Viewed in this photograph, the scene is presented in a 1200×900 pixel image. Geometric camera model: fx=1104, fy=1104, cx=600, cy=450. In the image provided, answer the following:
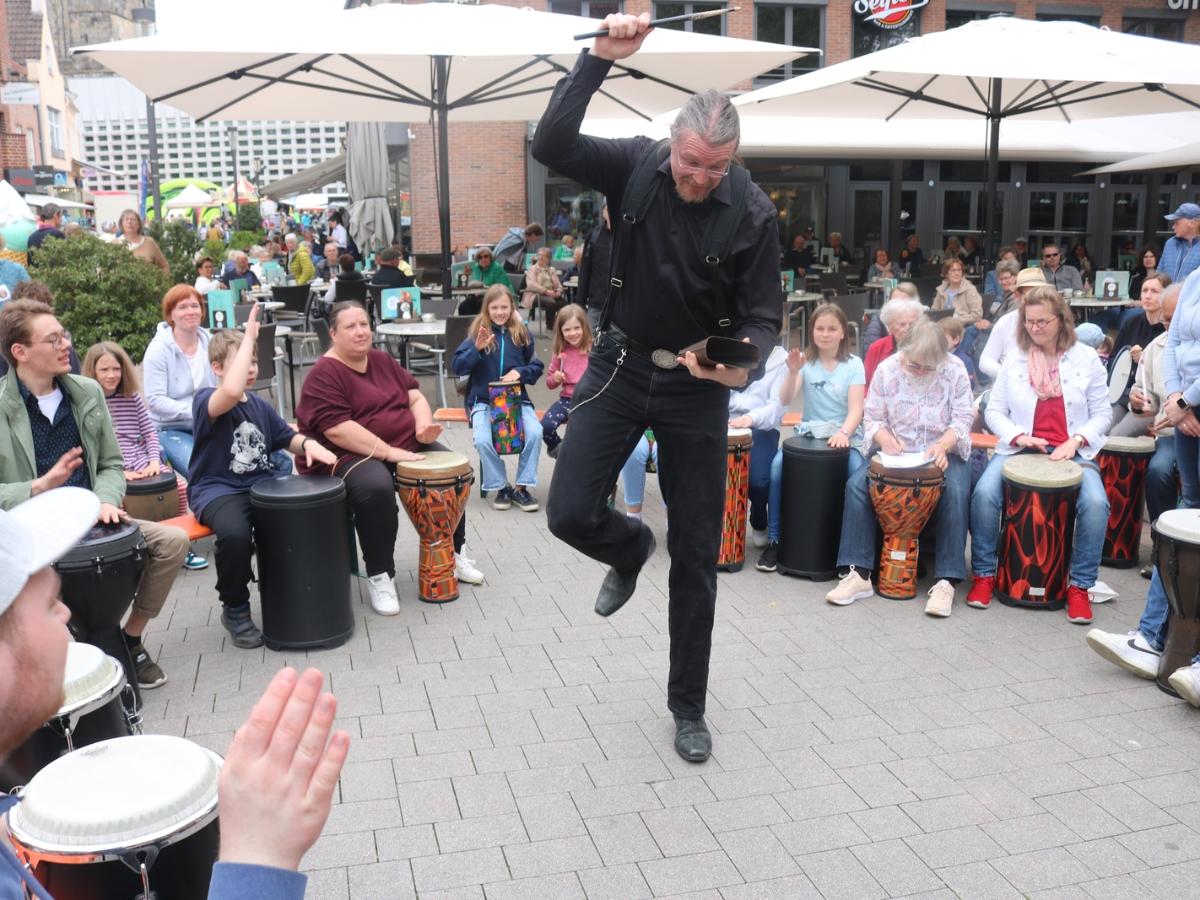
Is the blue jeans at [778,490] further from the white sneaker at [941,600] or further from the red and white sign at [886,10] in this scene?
the red and white sign at [886,10]

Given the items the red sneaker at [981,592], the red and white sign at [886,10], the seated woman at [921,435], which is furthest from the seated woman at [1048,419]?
the red and white sign at [886,10]

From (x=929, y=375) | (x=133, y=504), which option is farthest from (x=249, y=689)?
(x=929, y=375)

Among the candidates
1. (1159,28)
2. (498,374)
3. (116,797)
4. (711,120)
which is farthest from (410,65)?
(1159,28)

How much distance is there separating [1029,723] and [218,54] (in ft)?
23.6

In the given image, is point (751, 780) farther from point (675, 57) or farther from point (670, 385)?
point (675, 57)

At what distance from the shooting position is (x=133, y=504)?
234 inches

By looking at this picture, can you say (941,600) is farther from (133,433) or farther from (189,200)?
(189,200)

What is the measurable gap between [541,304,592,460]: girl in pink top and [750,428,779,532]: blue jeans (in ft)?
4.91

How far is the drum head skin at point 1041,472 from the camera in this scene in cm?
567

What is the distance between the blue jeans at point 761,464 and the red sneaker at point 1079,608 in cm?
188

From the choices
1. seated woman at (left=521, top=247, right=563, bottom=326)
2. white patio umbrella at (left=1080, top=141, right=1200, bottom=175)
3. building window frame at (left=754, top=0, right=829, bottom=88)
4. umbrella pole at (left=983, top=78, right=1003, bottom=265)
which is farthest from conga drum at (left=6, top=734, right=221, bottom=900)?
building window frame at (left=754, top=0, right=829, bottom=88)

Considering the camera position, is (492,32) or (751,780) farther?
(492,32)

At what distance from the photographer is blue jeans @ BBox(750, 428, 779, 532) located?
6.91 metres

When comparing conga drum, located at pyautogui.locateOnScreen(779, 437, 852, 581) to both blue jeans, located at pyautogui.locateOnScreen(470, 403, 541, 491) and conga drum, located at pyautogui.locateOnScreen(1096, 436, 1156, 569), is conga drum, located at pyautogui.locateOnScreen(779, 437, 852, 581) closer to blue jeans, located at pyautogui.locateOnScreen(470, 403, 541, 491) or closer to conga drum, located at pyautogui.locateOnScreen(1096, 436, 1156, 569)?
conga drum, located at pyautogui.locateOnScreen(1096, 436, 1156, 569)
